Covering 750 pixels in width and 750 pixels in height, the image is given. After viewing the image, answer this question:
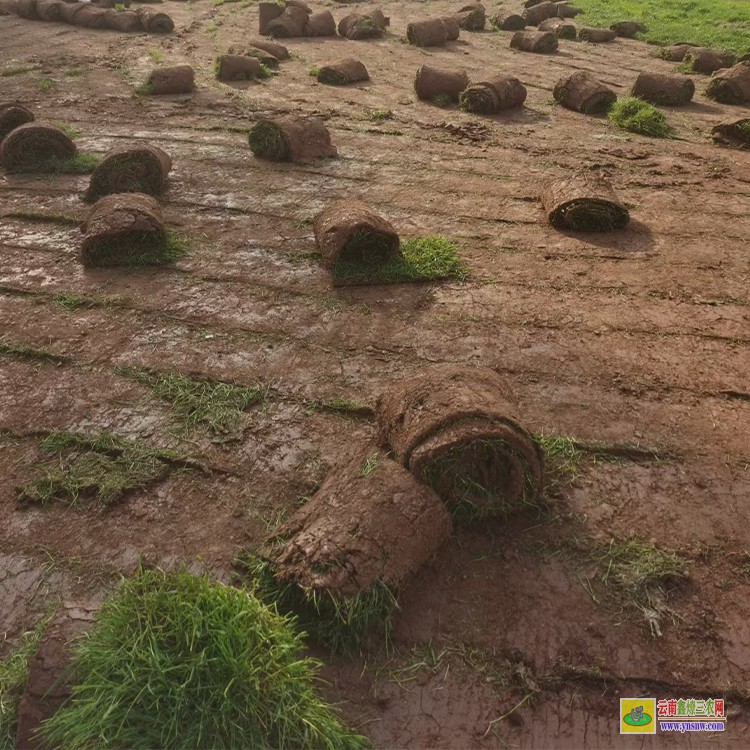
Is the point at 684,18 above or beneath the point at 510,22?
above

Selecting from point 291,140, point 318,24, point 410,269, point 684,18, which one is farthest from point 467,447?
point 684,18

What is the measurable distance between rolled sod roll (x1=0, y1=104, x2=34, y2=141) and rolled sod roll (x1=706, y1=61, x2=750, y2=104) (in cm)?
1108

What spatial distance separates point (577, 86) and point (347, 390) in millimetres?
8609

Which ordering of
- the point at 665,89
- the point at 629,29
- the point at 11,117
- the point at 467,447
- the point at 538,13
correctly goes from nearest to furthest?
the point at 467,447 < the point at 11,117 < the point at 665,89 < the point at 629,29 < the point at 538,13


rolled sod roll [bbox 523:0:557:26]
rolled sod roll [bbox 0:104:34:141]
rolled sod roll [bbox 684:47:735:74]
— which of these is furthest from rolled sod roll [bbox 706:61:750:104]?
rolled sod roll [bbox 0:104:34:141]

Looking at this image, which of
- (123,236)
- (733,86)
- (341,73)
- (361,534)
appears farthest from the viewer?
(341,73)

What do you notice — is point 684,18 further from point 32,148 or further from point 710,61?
point 32,148

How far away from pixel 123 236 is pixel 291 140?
312cm

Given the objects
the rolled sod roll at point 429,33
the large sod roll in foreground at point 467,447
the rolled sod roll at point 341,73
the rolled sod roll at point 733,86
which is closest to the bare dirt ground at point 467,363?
the large sod roll in foreground at point 467,447

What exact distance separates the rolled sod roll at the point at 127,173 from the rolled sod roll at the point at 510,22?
48.2 feet

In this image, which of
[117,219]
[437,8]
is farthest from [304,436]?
[437,8]

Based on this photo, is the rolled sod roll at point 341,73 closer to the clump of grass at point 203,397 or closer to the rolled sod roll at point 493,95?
the rolled sod roll at point 493,95

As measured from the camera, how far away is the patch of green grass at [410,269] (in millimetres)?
5891

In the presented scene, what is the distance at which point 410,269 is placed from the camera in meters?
5.98
